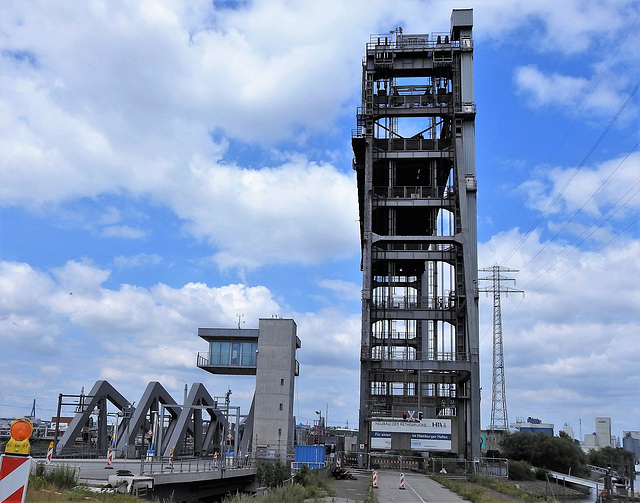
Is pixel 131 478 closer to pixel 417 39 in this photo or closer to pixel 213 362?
pixel 213 362

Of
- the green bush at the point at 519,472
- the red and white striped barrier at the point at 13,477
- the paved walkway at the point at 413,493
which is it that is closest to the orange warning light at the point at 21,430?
the red and white striped barrier at the point at 13,477

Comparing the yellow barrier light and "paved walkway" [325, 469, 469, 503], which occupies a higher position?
the yellow barrier light

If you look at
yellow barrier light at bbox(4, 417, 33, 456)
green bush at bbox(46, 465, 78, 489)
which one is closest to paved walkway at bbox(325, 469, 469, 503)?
green bush at bbox(46, 465, 78, 489)

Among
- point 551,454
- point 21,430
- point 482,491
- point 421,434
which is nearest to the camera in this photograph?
point 21,430

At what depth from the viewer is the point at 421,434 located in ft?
158

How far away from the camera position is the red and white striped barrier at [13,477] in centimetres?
702

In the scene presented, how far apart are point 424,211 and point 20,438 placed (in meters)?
55.7

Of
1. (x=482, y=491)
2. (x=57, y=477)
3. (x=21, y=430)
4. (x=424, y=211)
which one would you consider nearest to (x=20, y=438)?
(x=21, y=430)

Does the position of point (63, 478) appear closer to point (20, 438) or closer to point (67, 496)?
point (67, 496)

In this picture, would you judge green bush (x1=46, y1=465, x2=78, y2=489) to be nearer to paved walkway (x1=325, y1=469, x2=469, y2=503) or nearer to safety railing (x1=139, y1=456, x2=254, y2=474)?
safety railing (x1=139, y1=456, x2=254, y2=474)

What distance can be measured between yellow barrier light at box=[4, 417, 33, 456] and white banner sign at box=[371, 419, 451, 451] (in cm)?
4315

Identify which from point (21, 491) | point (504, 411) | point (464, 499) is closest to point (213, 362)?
point (464, 499)

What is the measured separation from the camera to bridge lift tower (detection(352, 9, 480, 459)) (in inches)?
1987

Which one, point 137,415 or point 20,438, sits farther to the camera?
point 137,415
